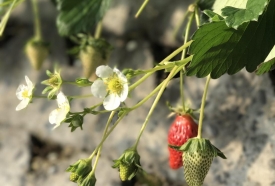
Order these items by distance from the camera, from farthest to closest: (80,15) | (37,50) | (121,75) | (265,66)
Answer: (37,50)
(80,15)
(265,66)
(121,75)

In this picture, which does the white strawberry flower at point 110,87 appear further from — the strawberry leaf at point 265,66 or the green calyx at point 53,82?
the strawberry leaf at point 265,66

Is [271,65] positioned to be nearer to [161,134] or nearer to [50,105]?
[161,134]

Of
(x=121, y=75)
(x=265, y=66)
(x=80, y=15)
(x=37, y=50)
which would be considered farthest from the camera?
(x=37, y=50)

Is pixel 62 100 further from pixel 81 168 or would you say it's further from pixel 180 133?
pixel 180 133

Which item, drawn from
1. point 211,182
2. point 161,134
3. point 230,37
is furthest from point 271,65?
point 161,134

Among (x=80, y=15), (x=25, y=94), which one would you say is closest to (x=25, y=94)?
(x=25, y=94)
